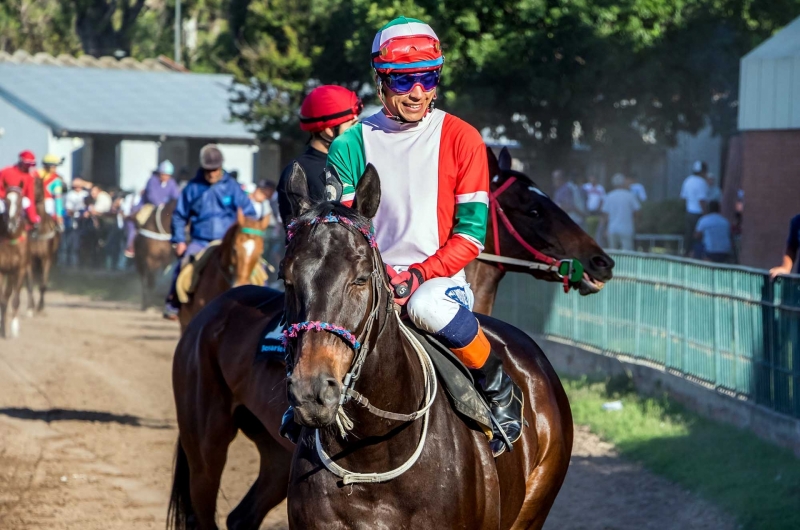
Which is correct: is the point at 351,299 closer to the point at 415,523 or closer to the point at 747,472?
the point at 415,523

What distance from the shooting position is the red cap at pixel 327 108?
597 cm

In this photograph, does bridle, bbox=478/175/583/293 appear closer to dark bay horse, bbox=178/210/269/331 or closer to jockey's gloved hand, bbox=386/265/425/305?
jockey's gloved hand, bbox=386/265/425/305

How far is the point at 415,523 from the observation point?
3572mm

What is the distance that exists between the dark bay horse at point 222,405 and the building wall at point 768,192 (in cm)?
879

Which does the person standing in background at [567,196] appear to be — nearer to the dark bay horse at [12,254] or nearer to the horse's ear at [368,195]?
the dark bay horse at [12,254]

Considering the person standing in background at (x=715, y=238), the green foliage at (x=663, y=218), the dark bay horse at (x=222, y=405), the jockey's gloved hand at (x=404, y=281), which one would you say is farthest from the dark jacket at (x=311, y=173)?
the green foliage at (x=663, y=218)

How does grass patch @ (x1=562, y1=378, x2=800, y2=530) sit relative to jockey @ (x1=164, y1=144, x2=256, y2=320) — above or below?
below

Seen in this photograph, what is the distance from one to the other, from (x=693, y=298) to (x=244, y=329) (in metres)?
5.05

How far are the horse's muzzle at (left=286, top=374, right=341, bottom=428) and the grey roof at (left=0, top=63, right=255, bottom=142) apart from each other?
27.7 meters

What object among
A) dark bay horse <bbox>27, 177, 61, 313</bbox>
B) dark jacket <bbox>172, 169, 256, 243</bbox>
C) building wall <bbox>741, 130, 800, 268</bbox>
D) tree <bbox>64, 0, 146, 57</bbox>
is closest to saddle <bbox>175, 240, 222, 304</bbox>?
dark jacket <bbox>172, 169, 256, 243</bbox>

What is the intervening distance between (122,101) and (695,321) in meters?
29.6

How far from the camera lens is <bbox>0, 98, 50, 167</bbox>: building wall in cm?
3294

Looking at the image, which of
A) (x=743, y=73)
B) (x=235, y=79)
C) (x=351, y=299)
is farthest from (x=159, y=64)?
(x=351, y=299)

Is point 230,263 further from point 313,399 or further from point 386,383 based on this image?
point 313,399
